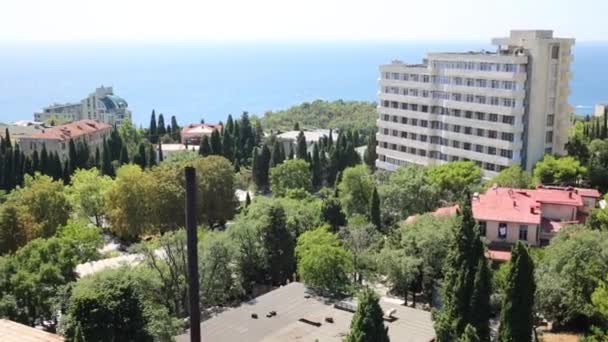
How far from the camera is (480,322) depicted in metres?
20.8

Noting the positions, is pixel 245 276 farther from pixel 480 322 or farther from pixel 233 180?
pixel 233 180

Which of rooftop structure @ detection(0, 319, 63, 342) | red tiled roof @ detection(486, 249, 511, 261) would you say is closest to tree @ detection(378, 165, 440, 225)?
red tiled roof @ detection(486, 249, 511, 261)

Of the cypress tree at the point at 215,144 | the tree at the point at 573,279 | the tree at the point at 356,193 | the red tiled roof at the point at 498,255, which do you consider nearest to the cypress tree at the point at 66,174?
the cypress tree at the point at 215,144

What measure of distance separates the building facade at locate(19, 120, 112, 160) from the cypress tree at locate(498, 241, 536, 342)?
5286cm

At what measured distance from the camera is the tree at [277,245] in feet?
104

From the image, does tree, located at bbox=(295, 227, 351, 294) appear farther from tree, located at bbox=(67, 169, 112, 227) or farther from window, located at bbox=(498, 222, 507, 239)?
tree, located at bbox=(67, 169, 112, 227)

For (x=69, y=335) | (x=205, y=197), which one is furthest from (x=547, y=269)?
(x=205, y=197)

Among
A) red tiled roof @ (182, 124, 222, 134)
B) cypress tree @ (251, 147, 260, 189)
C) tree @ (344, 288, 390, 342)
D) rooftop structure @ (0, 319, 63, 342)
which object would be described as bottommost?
cypress tree @ (251, 147, 260, 189)

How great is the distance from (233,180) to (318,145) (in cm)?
2138

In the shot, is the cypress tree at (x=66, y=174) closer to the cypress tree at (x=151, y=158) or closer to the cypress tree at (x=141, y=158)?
the cypress tree at (x=141, y=158)

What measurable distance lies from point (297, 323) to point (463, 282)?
7.34 m

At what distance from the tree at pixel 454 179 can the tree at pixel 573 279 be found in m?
16.6

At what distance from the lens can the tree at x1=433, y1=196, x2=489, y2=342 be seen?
20.7 meters

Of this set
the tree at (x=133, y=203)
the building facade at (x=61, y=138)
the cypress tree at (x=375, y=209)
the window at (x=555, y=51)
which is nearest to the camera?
the cypress tree at (x=375, y=209)
